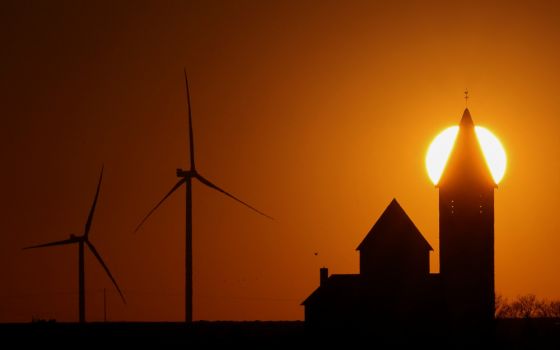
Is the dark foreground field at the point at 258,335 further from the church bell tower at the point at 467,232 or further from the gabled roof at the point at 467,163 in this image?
the gabled roof at the point at 467,163

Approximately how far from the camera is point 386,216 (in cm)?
9550

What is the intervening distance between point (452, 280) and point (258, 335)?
1746cm

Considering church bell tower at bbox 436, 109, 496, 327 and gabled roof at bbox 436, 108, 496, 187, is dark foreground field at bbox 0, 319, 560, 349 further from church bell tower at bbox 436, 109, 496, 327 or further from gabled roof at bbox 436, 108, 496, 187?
gabled roof at bbox 436, 108, 496, 187

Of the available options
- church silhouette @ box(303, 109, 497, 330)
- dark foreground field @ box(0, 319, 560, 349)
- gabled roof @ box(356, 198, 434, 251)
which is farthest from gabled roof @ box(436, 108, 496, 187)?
dark foreground field @ box(0, 319, 560, 349)

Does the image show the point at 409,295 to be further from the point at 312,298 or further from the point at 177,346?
the point at 177,346

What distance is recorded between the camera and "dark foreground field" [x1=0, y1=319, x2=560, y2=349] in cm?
9062

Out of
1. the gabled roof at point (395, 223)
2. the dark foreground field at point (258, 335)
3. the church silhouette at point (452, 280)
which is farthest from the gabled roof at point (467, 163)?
the dark foreground field at point (258, 335)

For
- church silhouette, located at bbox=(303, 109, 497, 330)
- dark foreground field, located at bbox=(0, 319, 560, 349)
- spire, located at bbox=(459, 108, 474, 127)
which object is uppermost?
spire, located at bbox=(459, 108, 474, 127)

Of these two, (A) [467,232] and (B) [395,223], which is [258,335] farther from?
(A) [467,232]

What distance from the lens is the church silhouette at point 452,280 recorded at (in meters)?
91.9

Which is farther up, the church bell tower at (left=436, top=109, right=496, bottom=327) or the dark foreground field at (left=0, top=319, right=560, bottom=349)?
the church bell tower at (left=436, top=109, right=496, bottom=327)

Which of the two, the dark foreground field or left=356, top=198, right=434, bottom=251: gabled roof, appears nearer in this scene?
the dark foreground field

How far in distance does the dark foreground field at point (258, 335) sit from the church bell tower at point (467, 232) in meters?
2.47

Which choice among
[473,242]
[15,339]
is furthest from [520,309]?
[15,339]
